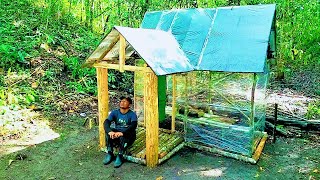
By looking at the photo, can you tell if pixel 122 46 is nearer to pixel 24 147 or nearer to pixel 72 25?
pixel 24 147

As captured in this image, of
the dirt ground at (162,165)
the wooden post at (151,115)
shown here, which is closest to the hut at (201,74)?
the wooden post at (151,115)

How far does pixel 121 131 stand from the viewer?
5.52m

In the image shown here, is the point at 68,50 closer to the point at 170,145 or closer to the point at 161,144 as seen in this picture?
the point at 161,144

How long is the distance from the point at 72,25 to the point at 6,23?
9.18 feet

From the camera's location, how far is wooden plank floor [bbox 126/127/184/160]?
5.60 meters

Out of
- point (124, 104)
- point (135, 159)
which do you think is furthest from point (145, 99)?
point (135, 159)

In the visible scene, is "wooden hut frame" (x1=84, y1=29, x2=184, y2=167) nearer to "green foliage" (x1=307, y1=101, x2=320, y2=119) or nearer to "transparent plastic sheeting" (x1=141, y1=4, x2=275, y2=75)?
"transparent plastic sheeting" (x1=141, y1=4, x2=275, y2=75)

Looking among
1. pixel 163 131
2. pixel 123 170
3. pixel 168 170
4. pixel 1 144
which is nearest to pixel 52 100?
pixel 1 144

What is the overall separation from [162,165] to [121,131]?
101 centimetres

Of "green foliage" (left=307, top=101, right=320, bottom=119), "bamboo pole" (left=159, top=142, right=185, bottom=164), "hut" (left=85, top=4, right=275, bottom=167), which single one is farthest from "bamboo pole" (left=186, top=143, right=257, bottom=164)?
"green foliage" (left=307, top=101, right=320, bottom=119)

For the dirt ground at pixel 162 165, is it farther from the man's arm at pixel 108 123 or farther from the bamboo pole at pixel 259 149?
the man's arm at pixel 108 123

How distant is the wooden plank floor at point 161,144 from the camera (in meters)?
5.60

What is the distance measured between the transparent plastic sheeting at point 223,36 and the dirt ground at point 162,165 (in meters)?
1.80

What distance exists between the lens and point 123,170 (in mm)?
5238
